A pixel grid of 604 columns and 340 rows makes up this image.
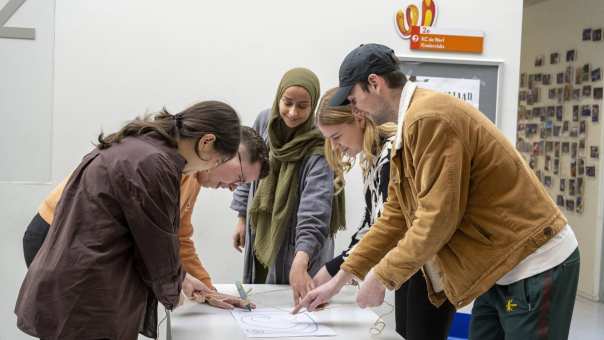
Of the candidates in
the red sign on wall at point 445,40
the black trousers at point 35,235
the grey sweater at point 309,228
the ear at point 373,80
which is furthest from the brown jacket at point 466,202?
the red sign on wall at point 445,40

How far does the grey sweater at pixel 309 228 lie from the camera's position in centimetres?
243

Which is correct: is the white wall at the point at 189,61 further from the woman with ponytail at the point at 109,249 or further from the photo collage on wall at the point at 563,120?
the photo collage on wall at the point at 563,120

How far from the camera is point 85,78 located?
3434mm

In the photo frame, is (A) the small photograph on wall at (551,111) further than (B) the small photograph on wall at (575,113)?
Yes

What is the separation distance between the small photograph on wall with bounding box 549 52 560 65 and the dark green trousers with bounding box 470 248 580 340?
5.42m

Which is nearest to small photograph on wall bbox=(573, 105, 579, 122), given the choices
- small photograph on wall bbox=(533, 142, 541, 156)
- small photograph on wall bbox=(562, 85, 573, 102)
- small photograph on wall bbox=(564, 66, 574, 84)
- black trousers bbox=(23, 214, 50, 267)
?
small photograph on wall bbox=(562, 85, 573, 102)

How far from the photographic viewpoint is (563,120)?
6.48 metres

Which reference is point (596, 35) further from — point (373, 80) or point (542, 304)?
point (542, 304)

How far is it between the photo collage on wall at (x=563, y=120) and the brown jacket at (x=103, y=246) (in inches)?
204

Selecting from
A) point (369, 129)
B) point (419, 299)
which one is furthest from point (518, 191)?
point (369, 129)

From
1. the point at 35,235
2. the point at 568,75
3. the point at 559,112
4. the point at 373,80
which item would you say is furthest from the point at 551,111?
the point at 35,235

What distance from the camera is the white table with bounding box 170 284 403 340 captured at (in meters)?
1.91

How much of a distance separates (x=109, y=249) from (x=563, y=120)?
5.70 metres

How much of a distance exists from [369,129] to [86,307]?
101cm
